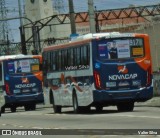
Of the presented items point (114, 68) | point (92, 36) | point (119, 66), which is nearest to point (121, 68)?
point (119, 66)

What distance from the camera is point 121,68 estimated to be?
28781 millimetres

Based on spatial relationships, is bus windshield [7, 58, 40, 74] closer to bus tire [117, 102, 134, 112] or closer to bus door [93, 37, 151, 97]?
bus tire [117, 102, 134, 112]

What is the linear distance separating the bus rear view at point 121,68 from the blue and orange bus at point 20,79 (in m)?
13.1

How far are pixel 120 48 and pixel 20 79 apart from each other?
549 inches

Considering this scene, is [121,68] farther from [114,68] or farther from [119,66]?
[114,68]

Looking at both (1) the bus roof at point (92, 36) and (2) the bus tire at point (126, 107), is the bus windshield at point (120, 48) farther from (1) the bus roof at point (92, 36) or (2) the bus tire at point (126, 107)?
(2) the bus tire at point (126, 107)

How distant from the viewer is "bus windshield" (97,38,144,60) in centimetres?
2877

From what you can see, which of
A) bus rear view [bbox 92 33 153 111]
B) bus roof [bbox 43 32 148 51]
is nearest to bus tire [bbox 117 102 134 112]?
bus rear view [bbox 92 33 153 111]

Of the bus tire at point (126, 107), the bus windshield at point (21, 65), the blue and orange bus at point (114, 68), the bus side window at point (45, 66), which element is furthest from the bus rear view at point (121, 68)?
the bus windshield at point (21, 65)

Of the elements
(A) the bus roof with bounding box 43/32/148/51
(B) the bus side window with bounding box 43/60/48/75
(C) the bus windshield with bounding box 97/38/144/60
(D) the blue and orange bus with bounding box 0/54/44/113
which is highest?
(A) the bus roof with bounding box 43/32/148/51

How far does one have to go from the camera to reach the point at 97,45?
28.7m

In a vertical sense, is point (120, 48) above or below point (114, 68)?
above

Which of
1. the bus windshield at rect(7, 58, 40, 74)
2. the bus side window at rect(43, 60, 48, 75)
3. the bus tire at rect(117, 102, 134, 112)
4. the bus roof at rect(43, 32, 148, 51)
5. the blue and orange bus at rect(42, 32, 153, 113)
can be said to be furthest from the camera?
the bus windshield at rect(7, 58, 40, 74)

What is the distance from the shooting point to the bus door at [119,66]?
28719 millimetres
